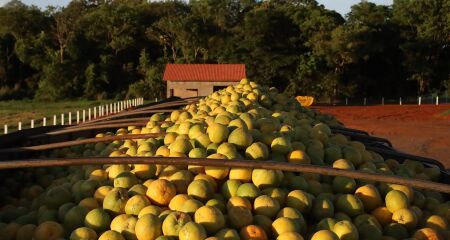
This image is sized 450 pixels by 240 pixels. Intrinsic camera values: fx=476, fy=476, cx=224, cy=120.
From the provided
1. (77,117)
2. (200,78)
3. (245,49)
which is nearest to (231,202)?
(77,117)

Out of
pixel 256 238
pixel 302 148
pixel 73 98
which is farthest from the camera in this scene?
pixel 73 98

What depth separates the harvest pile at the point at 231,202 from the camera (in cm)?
215

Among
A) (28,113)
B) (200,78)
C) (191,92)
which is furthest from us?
(191,92)

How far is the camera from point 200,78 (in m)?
27.6

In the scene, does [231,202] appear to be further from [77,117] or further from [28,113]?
[28,113]

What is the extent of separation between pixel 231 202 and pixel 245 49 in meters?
35.9

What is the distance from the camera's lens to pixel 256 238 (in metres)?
2.06

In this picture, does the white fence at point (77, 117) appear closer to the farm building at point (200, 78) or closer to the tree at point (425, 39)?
the farm building at point (200, 78)

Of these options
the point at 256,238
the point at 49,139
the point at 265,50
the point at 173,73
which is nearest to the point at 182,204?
the point at 256,238

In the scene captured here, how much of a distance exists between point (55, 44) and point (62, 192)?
39935mm

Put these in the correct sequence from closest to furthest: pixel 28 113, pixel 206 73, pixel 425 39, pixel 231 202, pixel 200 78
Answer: pixel 231 202
pixel 28 113
pixel 200 78
pixel 206 73
pixel 425 39

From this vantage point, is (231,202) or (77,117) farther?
(77,117)

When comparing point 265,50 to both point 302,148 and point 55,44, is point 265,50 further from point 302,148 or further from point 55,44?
point 302,148

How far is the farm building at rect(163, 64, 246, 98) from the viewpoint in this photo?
27.6 meters
